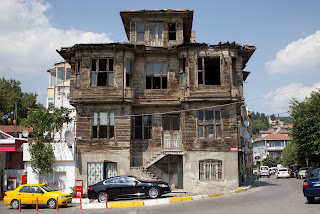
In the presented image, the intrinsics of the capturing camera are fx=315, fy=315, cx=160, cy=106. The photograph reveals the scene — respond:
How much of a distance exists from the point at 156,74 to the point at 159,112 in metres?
3.32

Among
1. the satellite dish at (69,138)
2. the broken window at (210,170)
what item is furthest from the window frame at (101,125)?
the broken window at (210,170)

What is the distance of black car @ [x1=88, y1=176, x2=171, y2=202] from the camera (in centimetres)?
2047

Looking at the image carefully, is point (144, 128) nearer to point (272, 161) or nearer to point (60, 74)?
point (60, 74)

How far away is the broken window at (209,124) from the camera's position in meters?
25.5

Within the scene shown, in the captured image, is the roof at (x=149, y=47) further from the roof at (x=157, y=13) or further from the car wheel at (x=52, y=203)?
the car wheel at (x=52, y=203)

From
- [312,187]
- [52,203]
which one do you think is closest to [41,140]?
[52,203]

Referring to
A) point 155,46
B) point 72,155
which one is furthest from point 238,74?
point 72,155

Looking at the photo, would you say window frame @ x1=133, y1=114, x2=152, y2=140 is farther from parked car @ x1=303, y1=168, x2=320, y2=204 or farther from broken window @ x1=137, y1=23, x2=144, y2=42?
parked car @ x1=303, y1=168, x2=320, y2=204

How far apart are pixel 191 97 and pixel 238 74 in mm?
5094

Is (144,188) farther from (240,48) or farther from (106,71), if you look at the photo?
(240,48)

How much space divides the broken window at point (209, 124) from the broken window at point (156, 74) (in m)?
4.46

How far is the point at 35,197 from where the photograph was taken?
19.8 metres

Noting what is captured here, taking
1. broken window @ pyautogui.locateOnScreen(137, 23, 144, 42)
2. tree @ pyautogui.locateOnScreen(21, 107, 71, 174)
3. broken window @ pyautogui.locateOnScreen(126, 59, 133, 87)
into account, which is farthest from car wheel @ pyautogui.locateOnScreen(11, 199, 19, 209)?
broken window @ pyautogui.locateOnScreen(137, 23, 144, 42)

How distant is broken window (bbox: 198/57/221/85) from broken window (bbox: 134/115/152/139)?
18.3ft
